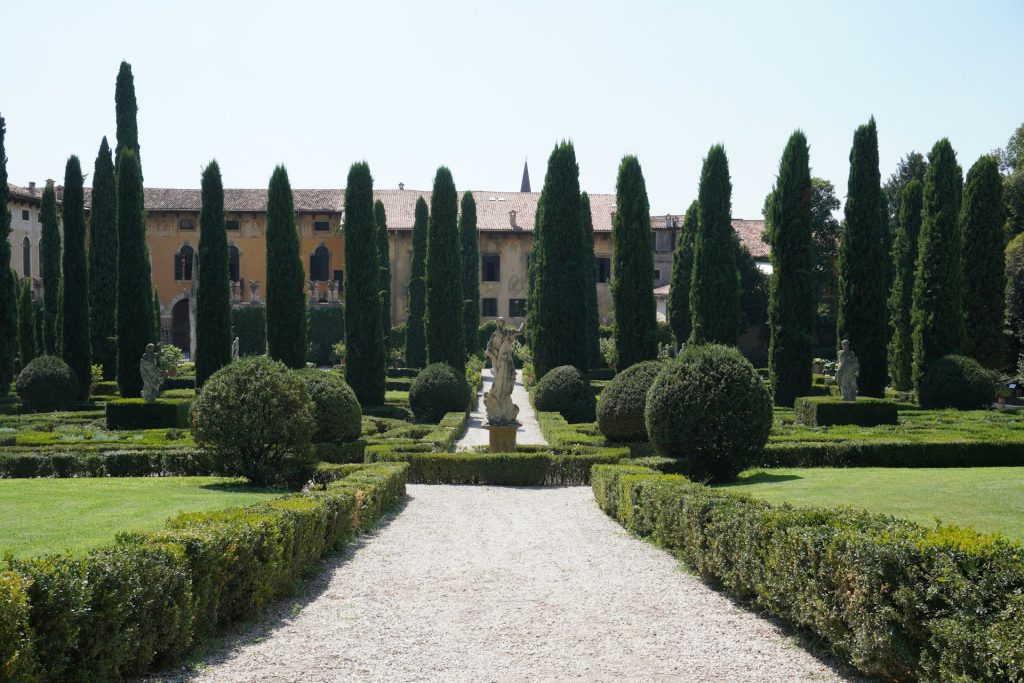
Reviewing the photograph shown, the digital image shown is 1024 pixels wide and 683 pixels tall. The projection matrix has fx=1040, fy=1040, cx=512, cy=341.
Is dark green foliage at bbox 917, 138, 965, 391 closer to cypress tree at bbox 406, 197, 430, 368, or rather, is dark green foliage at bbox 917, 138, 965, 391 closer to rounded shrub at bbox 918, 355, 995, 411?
rounded shrub at bbox 918, 355, 995, 411

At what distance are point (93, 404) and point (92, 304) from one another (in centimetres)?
736

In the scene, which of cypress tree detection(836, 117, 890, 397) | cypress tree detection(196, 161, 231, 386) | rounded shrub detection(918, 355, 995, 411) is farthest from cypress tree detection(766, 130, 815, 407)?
cypress tree detection(196, 161, 231, 386)

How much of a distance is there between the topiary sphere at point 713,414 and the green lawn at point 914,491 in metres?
0.49

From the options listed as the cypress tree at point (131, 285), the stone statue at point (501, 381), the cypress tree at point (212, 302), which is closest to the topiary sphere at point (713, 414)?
the stone statue at point (501, 381)

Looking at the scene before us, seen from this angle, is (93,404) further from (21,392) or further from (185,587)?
(185,587)

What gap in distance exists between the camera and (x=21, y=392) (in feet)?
92.0

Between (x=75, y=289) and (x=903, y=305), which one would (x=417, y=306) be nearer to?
(x=75, y=289)

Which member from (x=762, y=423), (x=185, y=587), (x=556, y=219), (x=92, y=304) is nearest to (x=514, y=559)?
(x=185, y=587)

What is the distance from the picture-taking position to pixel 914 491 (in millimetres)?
11906

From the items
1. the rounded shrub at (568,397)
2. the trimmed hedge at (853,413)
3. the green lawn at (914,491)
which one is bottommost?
the green lawn at (914,491)

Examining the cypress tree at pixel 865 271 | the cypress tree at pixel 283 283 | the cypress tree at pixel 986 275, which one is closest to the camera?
the cypress tree at pixel 283 283

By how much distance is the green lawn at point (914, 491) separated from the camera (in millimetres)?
9648

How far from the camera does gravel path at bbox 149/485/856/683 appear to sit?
603 cm

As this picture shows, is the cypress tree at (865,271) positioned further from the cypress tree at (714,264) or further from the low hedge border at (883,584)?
the low hedge border at (883,584)
